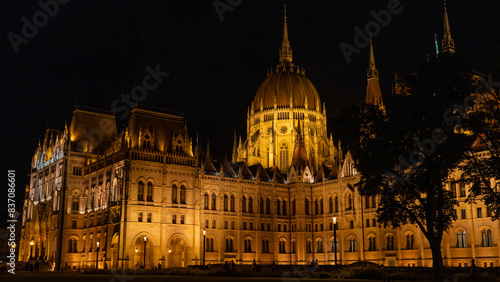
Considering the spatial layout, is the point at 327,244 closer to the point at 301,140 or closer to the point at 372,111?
the point at 301,140

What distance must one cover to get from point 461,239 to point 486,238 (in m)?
3.31

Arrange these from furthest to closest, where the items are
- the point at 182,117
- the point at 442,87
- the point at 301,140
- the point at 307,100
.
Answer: the point at 307,100 → the point at 301,140 → the point at 182,117 → the point at 442,87

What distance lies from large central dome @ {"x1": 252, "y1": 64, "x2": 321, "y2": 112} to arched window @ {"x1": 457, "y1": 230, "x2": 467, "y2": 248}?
43.0m

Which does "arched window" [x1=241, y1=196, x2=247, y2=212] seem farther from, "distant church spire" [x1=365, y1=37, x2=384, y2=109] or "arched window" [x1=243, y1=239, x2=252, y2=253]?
"distant church spire" [x1=365, y1=37, x2=384, y2=109]

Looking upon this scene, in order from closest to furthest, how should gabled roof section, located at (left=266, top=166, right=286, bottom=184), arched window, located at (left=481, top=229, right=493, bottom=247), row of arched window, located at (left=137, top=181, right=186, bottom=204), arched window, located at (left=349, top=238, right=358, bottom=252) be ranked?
1. arched window, located at (left=481, top=229, right=493, bottom=247)
2. row of arched window, located at (left=137, top=181, right=186, bottom=204)
3. arched window, located at (left=349, top=238, right=358, bottom=252)
4. gabled roof section, located at (left=266, top=166, right=286, bottom=184)

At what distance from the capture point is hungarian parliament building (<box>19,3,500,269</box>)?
243ft

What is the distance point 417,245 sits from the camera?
7606 centimetres

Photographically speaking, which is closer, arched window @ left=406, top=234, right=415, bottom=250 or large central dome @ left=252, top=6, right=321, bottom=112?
arched window @ left=406, top=234, right=415, bottom=250

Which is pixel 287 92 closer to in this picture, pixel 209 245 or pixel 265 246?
pixel 265 246

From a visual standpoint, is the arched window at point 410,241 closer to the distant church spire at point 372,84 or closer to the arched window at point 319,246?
the arched window at point 319,246

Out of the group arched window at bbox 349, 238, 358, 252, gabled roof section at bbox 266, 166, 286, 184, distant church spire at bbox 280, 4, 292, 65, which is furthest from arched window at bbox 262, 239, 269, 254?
distant church spire at bbox 280, 4, 292, 65

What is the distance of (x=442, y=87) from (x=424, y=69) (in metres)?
1.96

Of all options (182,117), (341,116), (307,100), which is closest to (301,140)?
(307,100)

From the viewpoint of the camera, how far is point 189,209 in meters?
79.7
